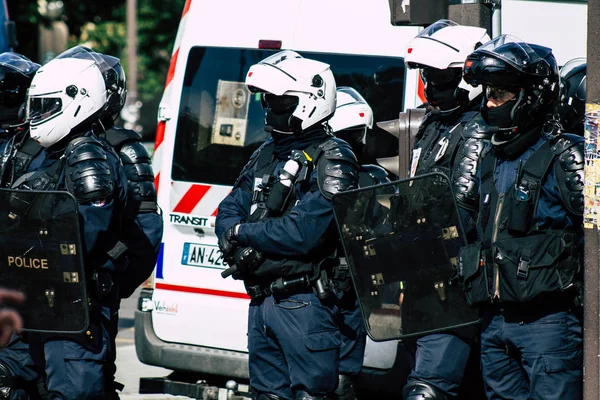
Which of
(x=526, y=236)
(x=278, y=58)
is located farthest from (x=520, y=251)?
(x=278, y=58)

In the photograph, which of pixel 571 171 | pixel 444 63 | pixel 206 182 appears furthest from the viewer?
pixel 206 182

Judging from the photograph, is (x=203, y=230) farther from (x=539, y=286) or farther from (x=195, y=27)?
(x=539, y=286)

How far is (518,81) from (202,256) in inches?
106

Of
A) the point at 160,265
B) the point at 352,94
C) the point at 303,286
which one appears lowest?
the point at 160,265

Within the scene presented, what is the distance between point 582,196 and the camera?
4.32 metres

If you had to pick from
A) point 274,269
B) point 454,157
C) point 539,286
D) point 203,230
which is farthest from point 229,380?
point 539,286

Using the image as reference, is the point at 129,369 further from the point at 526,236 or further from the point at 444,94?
the point at 526,236

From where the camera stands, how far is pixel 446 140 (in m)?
5.31

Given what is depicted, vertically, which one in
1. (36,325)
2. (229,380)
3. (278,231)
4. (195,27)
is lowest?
(229,380)

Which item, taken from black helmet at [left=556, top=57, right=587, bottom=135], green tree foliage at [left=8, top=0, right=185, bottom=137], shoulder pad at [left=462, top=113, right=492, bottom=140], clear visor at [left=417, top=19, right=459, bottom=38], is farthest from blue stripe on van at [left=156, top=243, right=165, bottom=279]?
green tree foliage at [left=8, top=0, right=185, bottom=137]

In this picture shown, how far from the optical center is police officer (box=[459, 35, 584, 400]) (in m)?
4.43

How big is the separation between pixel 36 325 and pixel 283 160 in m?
1.39

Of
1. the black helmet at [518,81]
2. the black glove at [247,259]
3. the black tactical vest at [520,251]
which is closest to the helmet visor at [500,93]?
the black helmet at [518,81]

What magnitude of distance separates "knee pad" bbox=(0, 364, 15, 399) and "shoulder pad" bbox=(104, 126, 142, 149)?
1.25 meters
